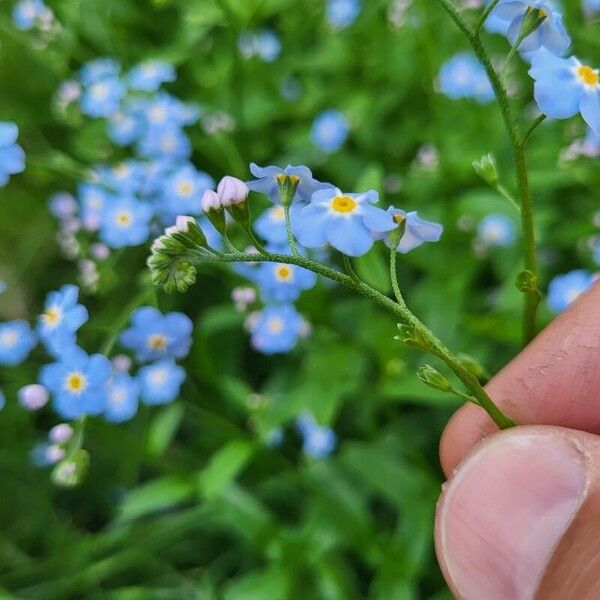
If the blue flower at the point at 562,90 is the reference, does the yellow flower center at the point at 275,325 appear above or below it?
below

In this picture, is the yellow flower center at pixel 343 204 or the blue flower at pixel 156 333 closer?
the yellow flower center at pixel 343 204

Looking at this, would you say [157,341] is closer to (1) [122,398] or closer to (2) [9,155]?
(1) [122,398]

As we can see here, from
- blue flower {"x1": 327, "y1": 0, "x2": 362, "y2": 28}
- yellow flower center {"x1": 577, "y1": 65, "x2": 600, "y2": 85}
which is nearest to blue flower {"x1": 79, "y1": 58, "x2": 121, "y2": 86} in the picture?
blue flower {"x1": 327, "y1": 0, "x2": 362, "y2": 28}

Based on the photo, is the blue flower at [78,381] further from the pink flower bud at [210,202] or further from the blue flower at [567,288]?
the blue flower at [567,288]

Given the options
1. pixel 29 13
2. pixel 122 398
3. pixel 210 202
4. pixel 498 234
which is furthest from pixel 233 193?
pixel 29 13

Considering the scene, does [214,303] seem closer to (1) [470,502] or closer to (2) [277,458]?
(2) [277,458]

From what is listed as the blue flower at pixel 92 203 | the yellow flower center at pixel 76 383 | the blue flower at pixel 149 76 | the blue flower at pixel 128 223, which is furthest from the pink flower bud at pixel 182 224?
the blue flower at pixel 149 76
